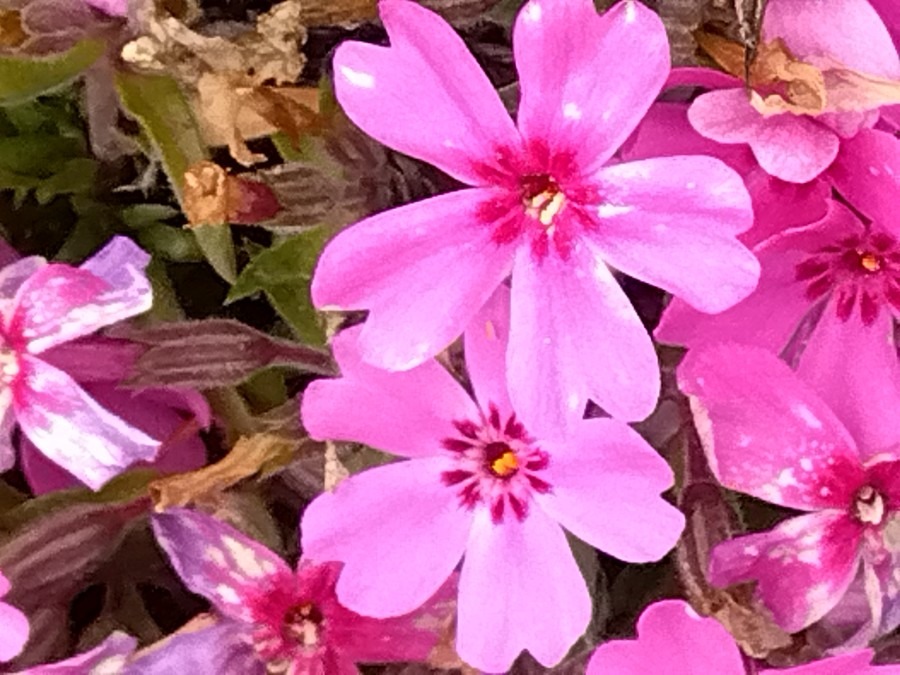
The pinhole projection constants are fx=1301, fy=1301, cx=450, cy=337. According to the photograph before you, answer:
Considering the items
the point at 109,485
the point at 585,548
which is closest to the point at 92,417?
the point at 109,485

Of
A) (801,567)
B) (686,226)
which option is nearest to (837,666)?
(801,567)

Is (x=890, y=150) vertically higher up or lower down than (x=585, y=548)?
higher up

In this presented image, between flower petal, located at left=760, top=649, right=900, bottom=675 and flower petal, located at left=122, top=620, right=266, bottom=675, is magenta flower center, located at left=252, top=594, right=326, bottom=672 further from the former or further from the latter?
Result: flower petal, located at left=760, top=649, right=900, bottom=675

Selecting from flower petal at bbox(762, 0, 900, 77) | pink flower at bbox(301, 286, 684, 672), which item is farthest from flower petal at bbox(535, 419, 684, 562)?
flower petal at bbox(762, 0, 900, 77)

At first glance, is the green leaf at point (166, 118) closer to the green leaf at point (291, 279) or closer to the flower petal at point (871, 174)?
the green leaf at point (291, 279)

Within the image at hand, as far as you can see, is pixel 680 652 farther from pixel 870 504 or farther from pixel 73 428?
pixel 73 428

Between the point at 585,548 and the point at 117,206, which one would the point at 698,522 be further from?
the point at 117,206

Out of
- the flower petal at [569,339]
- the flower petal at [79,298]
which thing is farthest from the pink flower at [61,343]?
the flower petal at [569,339]
